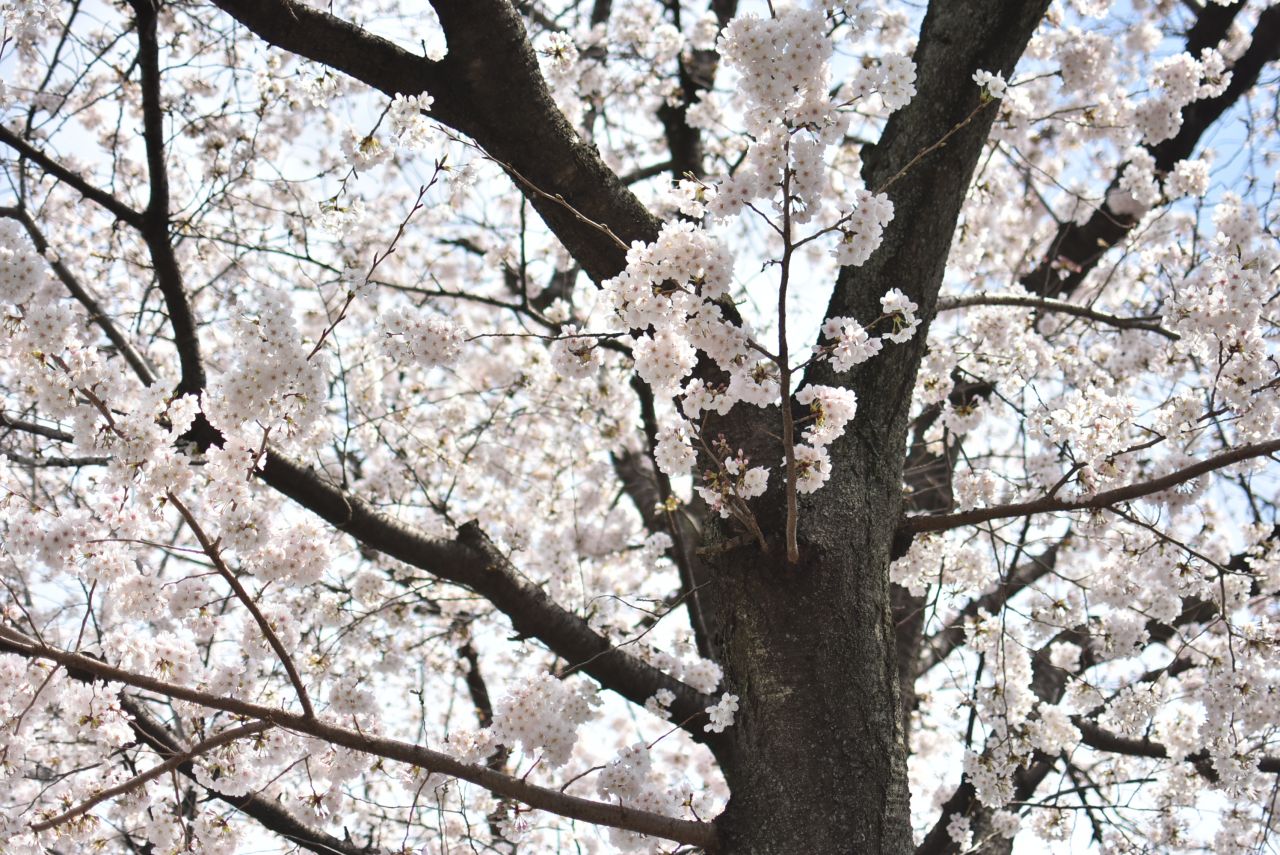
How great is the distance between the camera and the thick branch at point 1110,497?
7.23ft

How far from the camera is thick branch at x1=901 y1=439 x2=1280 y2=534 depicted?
2.20 metres

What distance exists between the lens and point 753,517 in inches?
83.7

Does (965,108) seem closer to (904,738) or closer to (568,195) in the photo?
(568,195)

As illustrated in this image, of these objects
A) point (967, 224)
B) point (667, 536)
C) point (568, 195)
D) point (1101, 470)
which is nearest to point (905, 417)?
point (1101, 470)

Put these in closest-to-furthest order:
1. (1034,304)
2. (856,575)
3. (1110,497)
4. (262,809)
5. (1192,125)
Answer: (856,575), (1110,497), (262,809), (1034,304), (1192,125)

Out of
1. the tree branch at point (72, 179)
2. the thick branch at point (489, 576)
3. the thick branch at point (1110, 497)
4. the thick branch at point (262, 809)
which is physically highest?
the tree branch at point (72, 179)

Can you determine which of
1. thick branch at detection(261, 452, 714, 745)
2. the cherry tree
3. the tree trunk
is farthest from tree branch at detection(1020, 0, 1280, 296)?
the tree trunk

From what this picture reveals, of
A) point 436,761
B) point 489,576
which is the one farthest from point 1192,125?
point 436,761

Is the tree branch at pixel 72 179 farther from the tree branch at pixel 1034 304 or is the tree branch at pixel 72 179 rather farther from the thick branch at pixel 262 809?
the tree branch at pixel 1034 304

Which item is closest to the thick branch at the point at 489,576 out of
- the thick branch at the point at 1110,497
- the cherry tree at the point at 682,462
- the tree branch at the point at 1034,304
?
the cherry tree at the point at 682,462

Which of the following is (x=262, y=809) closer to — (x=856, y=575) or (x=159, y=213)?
(x=159, y=213)

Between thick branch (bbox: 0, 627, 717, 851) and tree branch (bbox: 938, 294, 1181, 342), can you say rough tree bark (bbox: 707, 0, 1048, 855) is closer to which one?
thick branch (bbox: 0, 627, 717, 851)

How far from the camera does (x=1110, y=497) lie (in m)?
2.31

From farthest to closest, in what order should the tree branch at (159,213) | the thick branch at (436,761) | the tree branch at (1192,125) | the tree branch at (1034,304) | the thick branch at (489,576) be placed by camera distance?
the tree branch at (1192,125) < the tree branch at (1034,304) < the thick branch at (489,576) < the tree branch at (159,213) < the thick branch at (436,761)
